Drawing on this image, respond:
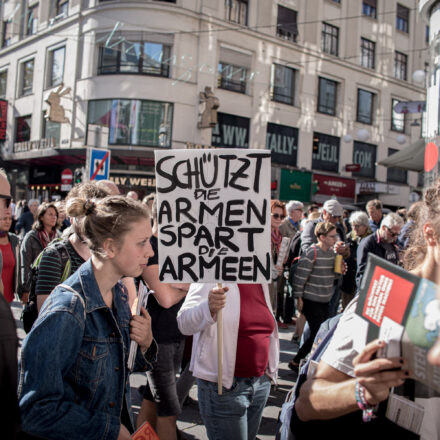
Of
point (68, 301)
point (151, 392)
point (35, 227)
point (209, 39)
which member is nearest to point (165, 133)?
point (209, 39)

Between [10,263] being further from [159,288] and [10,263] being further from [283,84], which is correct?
[283,84]

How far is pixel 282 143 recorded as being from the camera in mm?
22266

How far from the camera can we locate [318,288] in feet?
18.1

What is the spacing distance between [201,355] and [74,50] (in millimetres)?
20698

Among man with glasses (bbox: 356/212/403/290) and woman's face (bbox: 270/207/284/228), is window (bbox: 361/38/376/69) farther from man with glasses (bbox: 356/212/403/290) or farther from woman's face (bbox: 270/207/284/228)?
man with glasses (bbox: 356/212/403/290)

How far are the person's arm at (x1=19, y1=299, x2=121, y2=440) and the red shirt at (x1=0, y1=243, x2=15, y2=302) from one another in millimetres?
3530

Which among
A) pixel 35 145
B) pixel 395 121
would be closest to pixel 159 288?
pixel 35 145

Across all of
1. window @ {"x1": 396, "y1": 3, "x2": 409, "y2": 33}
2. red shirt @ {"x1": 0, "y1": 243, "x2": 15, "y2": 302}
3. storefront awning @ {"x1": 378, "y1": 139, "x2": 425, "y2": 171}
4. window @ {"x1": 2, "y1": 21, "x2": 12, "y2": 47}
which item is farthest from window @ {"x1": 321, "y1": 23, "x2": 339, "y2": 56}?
red shirt @ {"x1": 0, "y1": 243, "x2": 15, "y2": 302}

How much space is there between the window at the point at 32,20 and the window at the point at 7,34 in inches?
71.2

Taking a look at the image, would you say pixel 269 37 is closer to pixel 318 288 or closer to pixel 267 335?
pixel 318 288

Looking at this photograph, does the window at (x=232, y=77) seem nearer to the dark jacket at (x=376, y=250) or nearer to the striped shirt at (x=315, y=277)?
the dark jacket at (x=376, y=250)

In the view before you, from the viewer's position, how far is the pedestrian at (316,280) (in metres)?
5.46

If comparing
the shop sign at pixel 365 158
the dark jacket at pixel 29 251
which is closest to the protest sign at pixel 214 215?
the dark jacket at pixel 29 251

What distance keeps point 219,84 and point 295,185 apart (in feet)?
20.0
